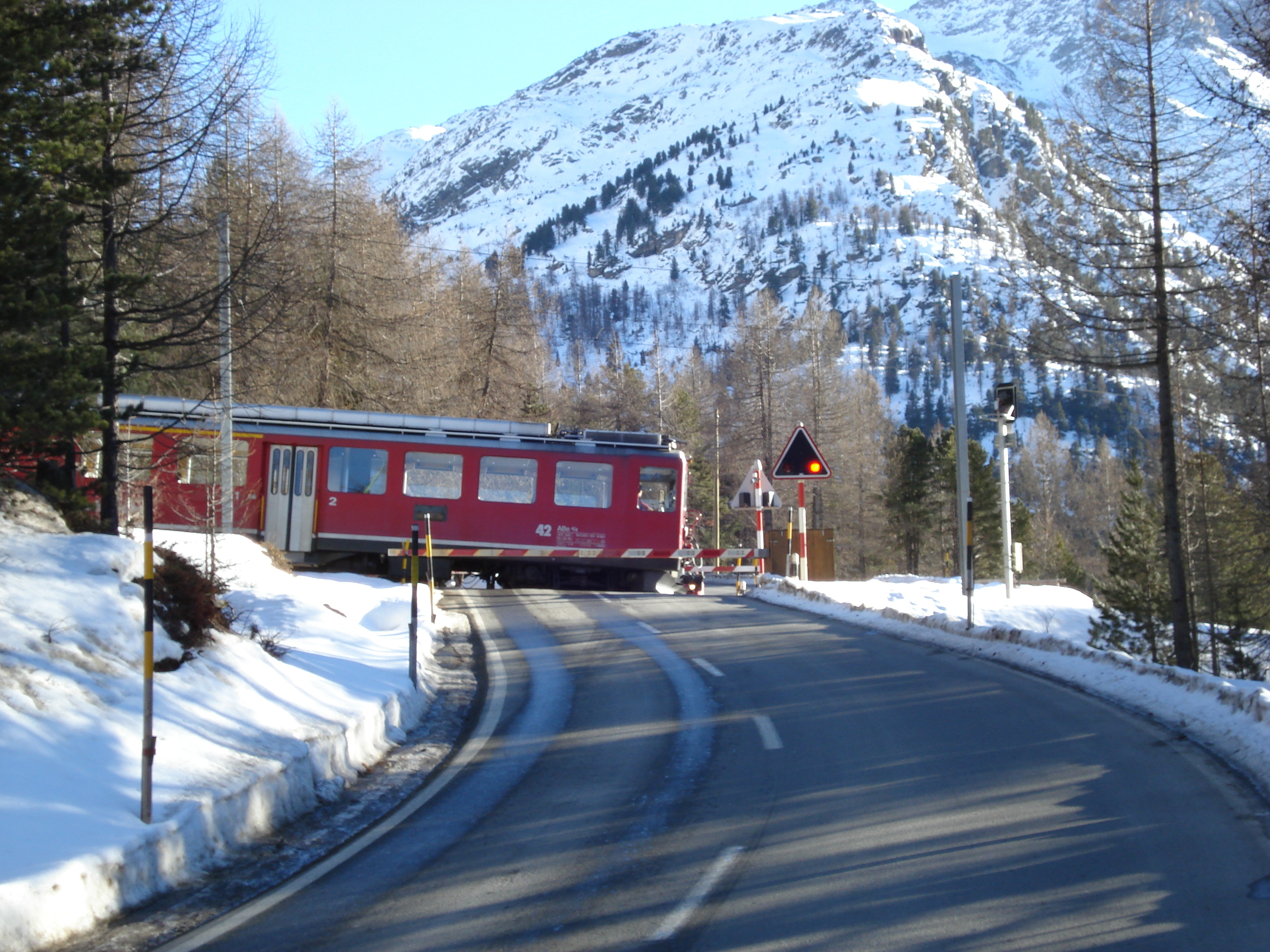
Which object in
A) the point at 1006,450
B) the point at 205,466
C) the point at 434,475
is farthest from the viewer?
the point at 1006,450

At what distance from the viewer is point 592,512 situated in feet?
68.1

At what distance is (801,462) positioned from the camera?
1684cm

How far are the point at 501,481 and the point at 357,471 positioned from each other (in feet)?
9.70

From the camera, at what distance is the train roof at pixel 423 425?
66.4 feet

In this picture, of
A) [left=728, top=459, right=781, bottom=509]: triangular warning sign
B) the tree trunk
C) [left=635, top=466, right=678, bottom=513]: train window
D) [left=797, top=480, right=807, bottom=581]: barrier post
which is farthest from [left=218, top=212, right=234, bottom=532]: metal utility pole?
the tree trunk

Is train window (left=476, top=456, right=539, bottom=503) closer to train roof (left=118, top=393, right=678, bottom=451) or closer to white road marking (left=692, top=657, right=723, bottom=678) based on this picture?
train roof (left=118, top=393, right=678, bottom=451)

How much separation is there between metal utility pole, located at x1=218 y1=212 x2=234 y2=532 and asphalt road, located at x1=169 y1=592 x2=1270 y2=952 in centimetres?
811

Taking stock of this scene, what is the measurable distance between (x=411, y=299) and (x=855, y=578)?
94.0ft

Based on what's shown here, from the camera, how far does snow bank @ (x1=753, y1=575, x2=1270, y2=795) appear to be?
7254 millimetres

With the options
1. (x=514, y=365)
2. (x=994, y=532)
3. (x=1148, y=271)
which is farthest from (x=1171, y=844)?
(x=994, y=532)

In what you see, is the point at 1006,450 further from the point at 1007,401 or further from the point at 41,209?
the point at 41,209

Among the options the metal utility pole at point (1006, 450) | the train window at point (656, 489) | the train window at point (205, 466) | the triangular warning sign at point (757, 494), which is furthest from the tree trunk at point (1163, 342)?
the train window at point (205, 466)

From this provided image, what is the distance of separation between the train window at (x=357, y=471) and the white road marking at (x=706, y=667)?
1074 centimetres

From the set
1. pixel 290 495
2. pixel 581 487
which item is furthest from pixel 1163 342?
pixel 290 495
